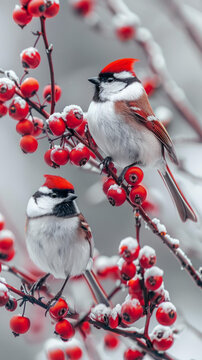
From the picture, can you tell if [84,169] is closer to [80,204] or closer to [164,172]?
[164,172]

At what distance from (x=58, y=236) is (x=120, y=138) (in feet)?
0.72

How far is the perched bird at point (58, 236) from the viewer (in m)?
0.80

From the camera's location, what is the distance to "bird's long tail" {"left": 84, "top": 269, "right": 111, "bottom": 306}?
0.73 metres

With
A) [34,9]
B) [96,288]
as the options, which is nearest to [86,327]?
[96,288]

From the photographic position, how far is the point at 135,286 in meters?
0.65

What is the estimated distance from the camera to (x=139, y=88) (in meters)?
0.94

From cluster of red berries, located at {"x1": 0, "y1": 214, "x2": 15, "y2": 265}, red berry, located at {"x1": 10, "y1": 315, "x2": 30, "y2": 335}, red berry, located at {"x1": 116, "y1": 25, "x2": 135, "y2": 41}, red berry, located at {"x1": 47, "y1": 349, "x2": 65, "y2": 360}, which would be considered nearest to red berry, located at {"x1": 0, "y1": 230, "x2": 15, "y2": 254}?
cluster of red berries, located at {"x1": 0, "y1": 214, "x2": 15, "y2": 265}

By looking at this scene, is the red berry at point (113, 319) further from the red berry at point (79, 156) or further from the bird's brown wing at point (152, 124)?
the bird's brown wing at point (152, 124)

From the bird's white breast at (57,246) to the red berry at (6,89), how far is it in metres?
0.29

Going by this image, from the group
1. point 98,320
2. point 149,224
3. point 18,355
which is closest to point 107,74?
point 149,224

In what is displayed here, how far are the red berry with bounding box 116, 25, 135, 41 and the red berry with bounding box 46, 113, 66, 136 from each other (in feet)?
1.95

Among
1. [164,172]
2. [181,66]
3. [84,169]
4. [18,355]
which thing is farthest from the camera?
[181,66]

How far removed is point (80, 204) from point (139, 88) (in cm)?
154

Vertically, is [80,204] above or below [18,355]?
above
